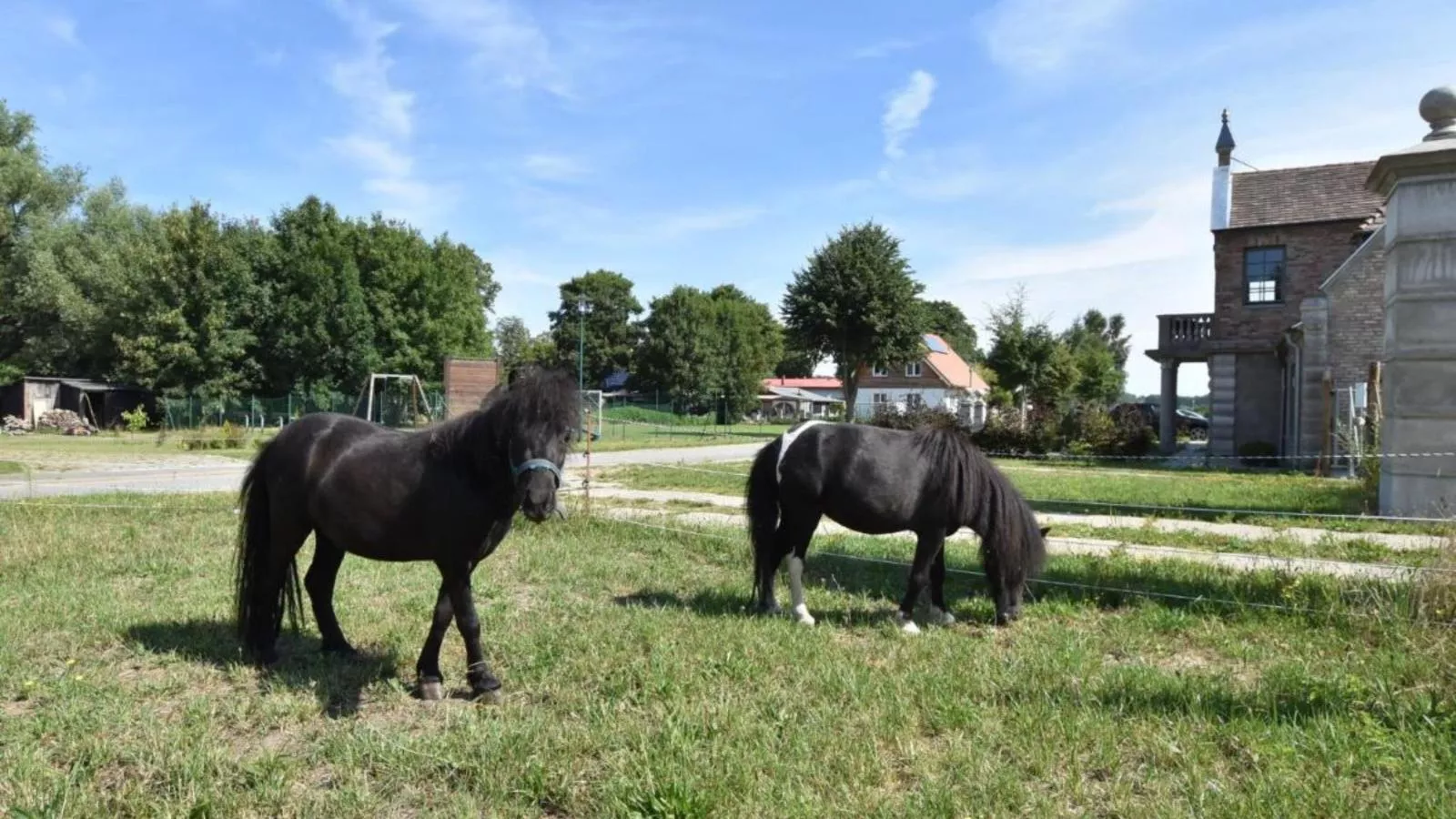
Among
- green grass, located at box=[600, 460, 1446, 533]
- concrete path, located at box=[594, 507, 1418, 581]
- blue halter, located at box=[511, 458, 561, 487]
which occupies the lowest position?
concrete path, located at box=[594, 507, 1418, 581]

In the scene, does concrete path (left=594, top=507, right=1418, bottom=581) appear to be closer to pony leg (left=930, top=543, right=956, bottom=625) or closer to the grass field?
the grass field

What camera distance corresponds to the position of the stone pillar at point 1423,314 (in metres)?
8.98

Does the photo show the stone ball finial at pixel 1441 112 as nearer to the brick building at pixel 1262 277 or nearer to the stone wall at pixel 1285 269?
the brick building at pixel 1262 277

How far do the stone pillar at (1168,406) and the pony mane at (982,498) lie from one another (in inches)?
888

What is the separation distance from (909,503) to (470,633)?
10.5ft

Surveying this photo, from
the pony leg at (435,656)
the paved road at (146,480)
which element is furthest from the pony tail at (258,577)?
the paved road at (146,480)

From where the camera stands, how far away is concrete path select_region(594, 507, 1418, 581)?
7250 mm

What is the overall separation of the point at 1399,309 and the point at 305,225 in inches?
1925

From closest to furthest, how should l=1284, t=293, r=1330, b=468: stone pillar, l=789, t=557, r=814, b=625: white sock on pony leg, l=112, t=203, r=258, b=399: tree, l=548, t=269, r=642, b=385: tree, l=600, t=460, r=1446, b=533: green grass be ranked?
l=789, t=557, r=814, b=625: white sock on pony leg, l=600, t=460, r=1446, b=533: green grass, l=1284, t=293, r=1330, b=468: stone pillar, l=112, t=203, r=258, b=399: tree, l=548, t=269, r=642, b=385: tree

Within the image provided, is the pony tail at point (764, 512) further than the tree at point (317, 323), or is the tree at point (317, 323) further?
the tree at point (317, 323)

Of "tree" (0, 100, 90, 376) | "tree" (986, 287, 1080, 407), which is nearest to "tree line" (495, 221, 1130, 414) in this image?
"tree" (986, 287, 1080, 407)

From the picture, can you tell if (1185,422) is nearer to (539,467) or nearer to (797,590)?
(797,590)

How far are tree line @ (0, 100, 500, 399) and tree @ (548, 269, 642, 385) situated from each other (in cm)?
3114

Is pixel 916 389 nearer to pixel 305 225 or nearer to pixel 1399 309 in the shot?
pixel 305 225
